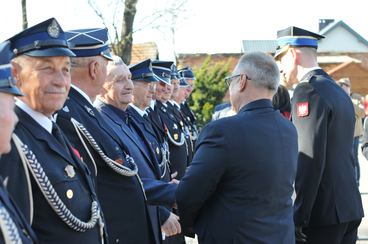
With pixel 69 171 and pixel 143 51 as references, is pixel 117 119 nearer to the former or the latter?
pixel 69 171

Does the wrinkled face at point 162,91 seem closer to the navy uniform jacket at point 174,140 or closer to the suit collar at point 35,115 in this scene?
the navy uniform jacket at point 174,140

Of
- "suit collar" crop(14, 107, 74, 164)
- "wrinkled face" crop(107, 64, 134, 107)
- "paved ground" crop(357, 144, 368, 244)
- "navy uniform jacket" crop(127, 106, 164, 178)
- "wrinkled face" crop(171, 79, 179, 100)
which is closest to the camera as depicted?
"suit collar" crop(14, 107, 74, 164)

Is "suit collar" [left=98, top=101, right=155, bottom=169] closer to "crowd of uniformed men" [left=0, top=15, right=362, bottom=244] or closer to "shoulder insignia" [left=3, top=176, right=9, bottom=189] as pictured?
"crowd of uniformed men" [left=0, top=15, right=362, bottom=244]

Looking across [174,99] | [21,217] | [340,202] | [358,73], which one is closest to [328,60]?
[358,73]

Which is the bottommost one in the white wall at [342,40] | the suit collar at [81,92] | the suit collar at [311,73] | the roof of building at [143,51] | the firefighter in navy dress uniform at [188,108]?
the white wall at [342,40]

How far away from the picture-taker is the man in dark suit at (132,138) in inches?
145

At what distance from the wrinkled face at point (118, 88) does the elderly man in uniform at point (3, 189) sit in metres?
2.23

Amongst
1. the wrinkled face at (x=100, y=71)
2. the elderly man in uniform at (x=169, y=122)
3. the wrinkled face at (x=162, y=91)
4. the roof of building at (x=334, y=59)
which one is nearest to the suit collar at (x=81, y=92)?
the wrinkled face at (x=100, y=71)

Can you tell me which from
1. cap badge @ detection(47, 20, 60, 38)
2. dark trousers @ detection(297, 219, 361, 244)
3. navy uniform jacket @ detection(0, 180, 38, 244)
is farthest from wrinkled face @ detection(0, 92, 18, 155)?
dark trousers @ detection(297, 219, 361, 244)

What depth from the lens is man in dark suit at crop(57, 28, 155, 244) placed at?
336 centimetres

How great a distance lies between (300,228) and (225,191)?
3.86 feet

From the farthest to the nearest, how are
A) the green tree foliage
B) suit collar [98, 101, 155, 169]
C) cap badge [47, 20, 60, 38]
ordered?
1. the green tree foliage
2. suit collar [98, 101, 155, 169]
3. cap badge [47, 20, 60, 38]

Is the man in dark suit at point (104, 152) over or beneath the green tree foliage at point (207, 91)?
over

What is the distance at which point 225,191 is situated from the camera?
3078 mm
